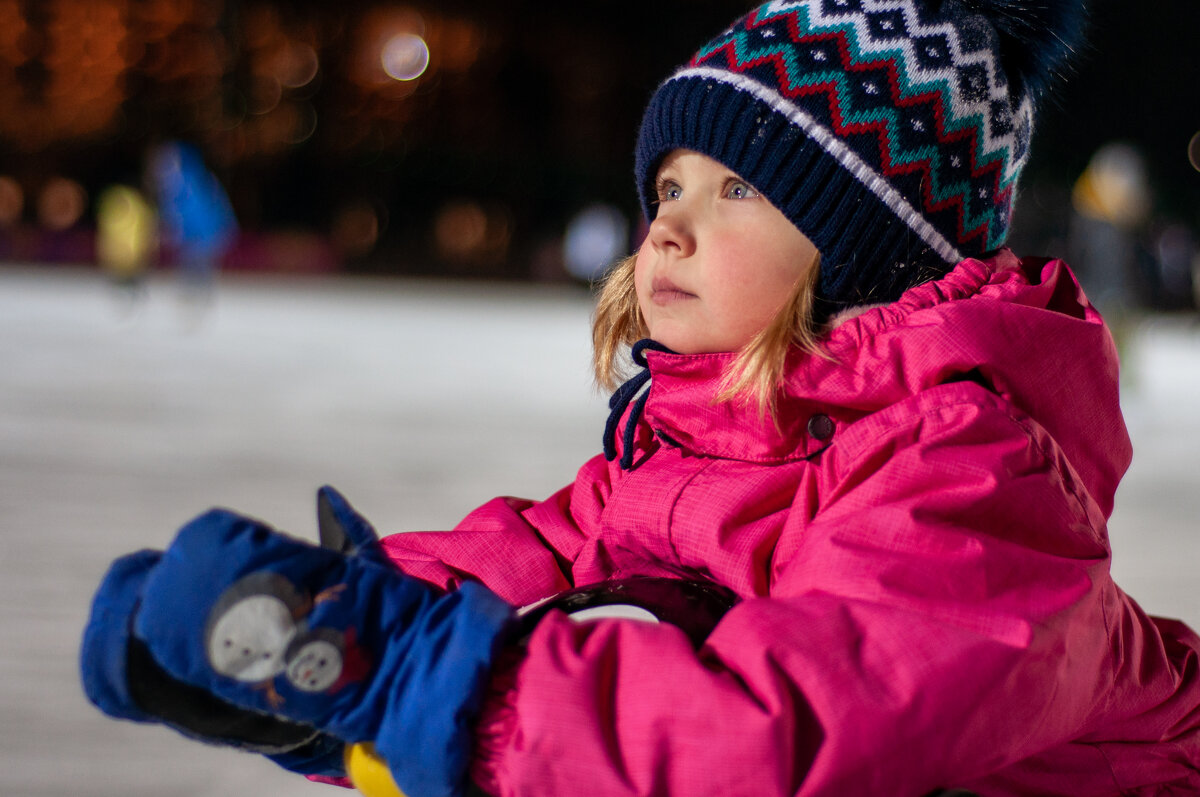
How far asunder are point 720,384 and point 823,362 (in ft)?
0.34

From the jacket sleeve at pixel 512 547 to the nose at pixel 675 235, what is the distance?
0.97 ft

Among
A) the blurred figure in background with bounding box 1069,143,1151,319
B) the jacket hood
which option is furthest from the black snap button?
the blurred figure in background with bounding box 1069,143,1151,319

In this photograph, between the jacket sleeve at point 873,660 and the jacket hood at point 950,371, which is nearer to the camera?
the jacket sleeve at point 873,660

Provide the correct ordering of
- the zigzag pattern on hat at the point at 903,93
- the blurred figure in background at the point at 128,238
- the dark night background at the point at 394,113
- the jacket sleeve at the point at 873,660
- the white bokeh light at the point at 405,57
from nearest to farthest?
the jacket sleeve at the point at 873,660
the zigzag pattern on hat at the point at 903,93
the blurred figure in background at the point at 128,238
the dark night background at the point at 394,113
the white bokeh light at the point at 405,57

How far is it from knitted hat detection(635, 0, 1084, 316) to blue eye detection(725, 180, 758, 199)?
0.02 m

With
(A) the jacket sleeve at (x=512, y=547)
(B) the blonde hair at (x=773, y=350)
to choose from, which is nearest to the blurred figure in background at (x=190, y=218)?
(A) the jacket sleeve at (x=512, y=547)

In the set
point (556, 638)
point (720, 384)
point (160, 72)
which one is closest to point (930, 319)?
point (720, 384)

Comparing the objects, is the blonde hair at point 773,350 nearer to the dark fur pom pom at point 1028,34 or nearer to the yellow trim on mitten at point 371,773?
the dark fur pom pom at point 1028,34

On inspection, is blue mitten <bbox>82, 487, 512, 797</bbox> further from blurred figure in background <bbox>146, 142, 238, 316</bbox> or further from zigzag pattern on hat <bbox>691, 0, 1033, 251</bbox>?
blurred figure in background <bbox>146, 142, 238, 316</bbox>

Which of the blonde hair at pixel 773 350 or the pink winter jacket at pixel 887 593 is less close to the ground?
the blonde hair at pixel 773 350

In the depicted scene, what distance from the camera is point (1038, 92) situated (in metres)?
1.24

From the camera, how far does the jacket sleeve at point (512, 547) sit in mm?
1187

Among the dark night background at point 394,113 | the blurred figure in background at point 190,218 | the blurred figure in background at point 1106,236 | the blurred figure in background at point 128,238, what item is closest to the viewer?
the blurred figure in background at point 1106,236

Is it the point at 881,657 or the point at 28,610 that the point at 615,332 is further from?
the point at 28,610
